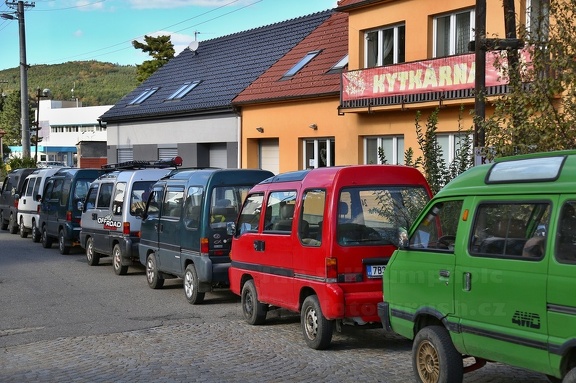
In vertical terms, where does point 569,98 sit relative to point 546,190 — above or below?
above

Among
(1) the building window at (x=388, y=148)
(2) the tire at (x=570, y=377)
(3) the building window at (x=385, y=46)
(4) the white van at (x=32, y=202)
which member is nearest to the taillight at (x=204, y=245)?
(2) the tire at (x=570, y=377)

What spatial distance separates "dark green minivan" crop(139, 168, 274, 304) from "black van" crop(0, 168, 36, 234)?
14.4 meters

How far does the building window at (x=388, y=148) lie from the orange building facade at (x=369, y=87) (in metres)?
0.03

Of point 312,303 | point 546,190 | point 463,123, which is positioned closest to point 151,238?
point 312,303

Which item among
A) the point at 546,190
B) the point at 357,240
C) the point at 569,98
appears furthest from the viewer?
the point at 569,98

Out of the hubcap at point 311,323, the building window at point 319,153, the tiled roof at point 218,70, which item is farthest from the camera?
the tiled roof at point 218,70

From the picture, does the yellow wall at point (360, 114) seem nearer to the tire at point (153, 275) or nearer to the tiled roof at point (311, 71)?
the tiled roof at point (311, 71)

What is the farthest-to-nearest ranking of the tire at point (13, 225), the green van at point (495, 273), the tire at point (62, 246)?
1. the tire at point (13, 225)
2. the tire at point (62, 246)
3. the green van at point (495, 273)

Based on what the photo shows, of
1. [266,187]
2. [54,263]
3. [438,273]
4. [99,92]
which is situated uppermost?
[99,92]

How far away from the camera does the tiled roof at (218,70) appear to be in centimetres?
3027

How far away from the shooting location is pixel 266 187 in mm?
11250

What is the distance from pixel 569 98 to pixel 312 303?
406 centimetres

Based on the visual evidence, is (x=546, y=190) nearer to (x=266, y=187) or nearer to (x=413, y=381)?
(x=413, y=381)

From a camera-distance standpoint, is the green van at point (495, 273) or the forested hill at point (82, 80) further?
the forested hill at point (82, 80)
